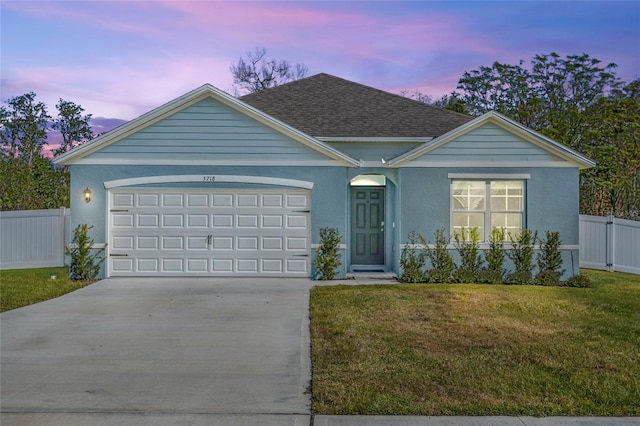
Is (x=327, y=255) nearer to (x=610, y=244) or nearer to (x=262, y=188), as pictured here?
(x=262, y=188)

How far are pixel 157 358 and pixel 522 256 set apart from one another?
949 centimetres

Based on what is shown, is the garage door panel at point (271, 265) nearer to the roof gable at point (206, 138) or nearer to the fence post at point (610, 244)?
the roof gable at point (206, 138)

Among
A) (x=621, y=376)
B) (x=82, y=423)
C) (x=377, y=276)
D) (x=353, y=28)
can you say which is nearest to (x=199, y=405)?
(x=82, y=423)

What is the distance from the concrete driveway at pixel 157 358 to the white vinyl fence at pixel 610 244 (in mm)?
9483

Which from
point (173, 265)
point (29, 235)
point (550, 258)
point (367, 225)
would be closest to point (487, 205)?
point (550, 258)

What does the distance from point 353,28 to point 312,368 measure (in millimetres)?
13062

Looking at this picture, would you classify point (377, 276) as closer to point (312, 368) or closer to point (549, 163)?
point (549, 163)

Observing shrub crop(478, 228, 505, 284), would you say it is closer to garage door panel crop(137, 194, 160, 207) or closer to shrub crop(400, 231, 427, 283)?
shrub crop(400, 231, 427, 283)

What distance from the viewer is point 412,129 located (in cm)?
1384

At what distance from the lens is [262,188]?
12.5 meters

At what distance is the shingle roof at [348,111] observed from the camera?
1378 centimetres

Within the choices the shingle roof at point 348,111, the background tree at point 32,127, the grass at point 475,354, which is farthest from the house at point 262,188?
the background tree at point 32,127

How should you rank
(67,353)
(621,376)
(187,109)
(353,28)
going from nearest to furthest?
(621,376)
(67,353)
(187,109)
(353,28)

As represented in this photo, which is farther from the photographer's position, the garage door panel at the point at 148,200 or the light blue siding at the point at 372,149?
the light blue siding at the point at 372,149
